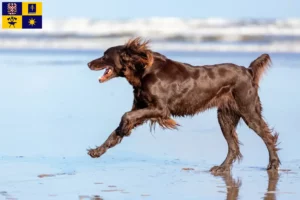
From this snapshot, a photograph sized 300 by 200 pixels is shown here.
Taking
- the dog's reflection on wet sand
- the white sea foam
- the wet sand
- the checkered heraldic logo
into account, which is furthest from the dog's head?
the white sea foam

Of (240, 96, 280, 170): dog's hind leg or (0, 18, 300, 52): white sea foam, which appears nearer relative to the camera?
(240, 96, 280, 170): dog's hind leg

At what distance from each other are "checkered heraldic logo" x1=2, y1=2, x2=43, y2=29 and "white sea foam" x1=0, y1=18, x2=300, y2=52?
21.7ft

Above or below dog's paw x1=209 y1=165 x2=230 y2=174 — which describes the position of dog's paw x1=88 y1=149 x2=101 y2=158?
above

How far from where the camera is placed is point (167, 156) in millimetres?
10266

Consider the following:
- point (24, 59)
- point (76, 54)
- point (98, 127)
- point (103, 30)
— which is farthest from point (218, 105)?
point (103, 30)

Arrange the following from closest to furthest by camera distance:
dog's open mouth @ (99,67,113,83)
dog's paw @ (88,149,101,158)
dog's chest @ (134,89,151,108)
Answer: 1. dog's paw @ (88,149,101,158)
2. dog's chest @ (134,89,151,108)
3. dog's open mouth @ (99,67,113,83)

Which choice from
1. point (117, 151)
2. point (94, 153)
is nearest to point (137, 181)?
point (94, 153)

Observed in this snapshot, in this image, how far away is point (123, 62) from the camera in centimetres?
955

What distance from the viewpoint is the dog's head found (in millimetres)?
9477

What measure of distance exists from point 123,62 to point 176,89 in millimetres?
608

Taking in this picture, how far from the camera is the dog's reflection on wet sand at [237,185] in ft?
26.5

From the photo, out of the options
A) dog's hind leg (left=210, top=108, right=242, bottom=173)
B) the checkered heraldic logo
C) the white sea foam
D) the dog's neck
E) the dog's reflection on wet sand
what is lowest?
the dog's reflection on wet sand

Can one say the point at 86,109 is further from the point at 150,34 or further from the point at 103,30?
the point at 103,30

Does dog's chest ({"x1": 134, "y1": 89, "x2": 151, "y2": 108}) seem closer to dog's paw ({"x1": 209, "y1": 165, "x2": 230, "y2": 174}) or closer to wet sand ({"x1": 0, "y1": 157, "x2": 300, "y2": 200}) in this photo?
wet sand ({"x1": 0, "y1": 157, "x2": 300, "y2": 200})
